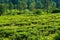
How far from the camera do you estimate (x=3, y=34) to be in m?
27.2

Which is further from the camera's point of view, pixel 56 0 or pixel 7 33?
pixel 56 0

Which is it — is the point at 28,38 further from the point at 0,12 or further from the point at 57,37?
the point at 0,12

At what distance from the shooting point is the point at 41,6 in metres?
133

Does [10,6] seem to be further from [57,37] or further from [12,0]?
[57,37]

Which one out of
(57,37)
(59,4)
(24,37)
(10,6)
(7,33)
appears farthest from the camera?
(59,4)

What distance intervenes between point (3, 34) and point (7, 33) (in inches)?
23.9

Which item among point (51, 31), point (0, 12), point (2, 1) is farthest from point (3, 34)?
point (2, 1)

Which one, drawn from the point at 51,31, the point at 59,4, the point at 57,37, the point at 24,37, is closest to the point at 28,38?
the point at 24,37

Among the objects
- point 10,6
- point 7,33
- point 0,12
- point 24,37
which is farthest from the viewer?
point 10,6

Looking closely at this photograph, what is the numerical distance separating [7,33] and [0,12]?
58.7m

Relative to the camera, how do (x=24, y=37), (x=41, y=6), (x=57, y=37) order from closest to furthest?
1. (x=57, y=37)
2. (x=24, y=37)
3. (x=41, y=6)

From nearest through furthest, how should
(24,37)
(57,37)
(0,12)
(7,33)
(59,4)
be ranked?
1. (57,37)
2. (24,37)
3. (7,33)
4. (0,12)
5. (59,4)

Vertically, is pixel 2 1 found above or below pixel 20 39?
below

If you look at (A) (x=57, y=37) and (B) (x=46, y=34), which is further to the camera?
(B) (x=46, y=34)
